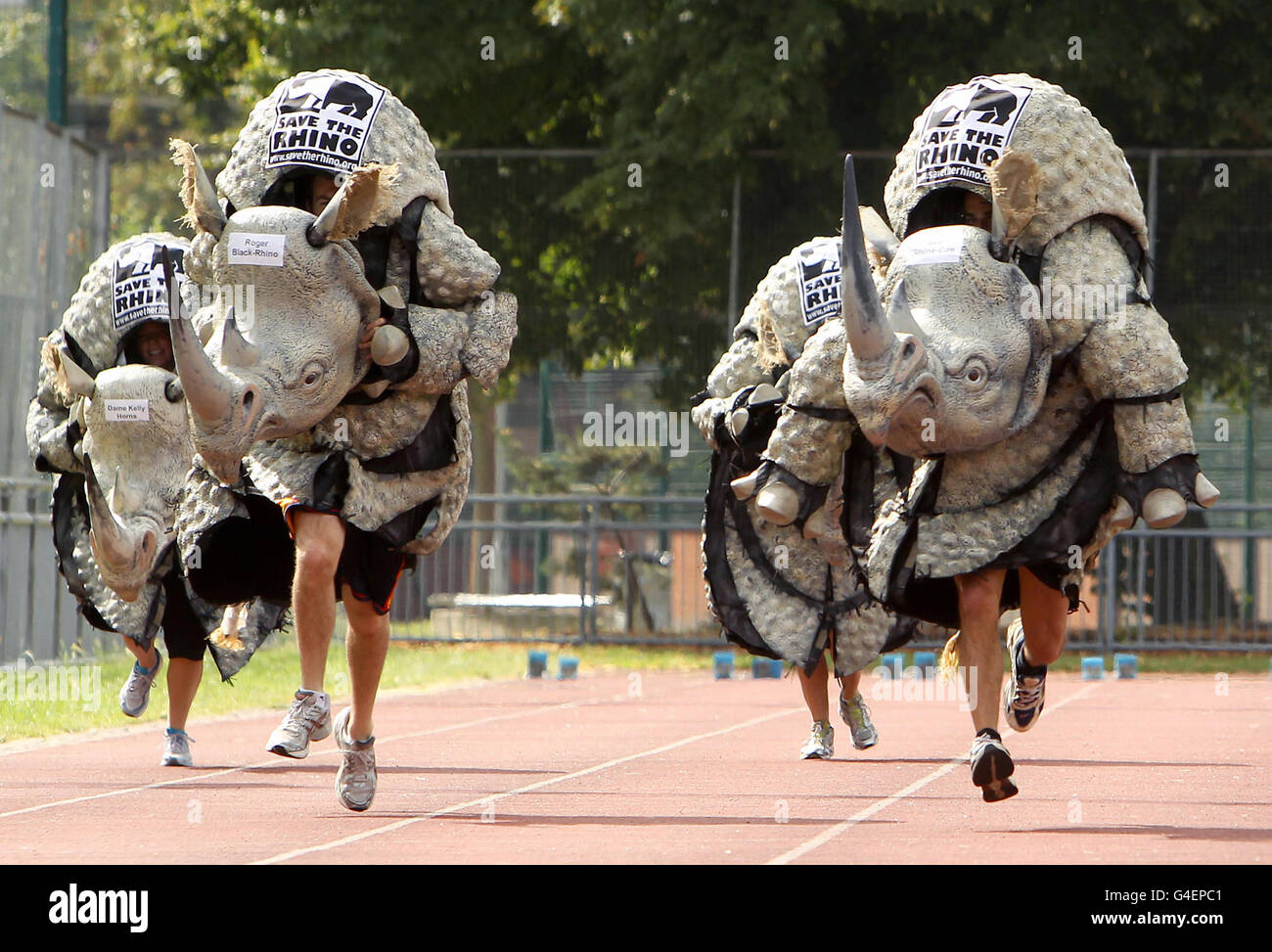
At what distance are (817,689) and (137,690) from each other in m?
3.25

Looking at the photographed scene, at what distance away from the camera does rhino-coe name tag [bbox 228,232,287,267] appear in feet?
25.8

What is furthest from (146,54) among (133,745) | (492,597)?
(133,745)

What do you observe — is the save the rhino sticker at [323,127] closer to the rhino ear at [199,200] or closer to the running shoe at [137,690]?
the rhino ear at [199,200]

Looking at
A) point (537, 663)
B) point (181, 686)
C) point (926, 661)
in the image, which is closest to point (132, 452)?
point (181, 686)

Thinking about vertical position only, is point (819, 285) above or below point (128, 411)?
above

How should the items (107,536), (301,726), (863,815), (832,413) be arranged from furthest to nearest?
(107,536)
(832,413)
(863,815)
(301,726)

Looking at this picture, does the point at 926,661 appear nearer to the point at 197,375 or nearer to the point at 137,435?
the point at 137,435

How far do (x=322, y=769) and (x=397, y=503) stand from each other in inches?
100

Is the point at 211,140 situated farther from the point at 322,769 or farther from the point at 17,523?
the point at 322,769

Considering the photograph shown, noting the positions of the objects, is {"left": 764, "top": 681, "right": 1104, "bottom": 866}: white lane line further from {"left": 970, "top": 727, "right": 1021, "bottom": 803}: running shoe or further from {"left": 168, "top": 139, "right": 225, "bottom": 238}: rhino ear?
{"left": 168, "top": 139, "right": 225, "bottom": 238}: rhino ear

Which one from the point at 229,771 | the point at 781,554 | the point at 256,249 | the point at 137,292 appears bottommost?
the point at 229,771

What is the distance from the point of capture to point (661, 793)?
9305mm

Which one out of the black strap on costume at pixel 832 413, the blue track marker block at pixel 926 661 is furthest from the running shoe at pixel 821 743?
the blue track marker block at pixel 926 661

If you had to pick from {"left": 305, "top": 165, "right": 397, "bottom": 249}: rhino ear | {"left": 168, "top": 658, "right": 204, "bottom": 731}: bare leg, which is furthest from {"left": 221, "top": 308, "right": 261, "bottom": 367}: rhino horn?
{"left": 168, "top": 658, "right": 204, "bottom": 731}: bare leg
